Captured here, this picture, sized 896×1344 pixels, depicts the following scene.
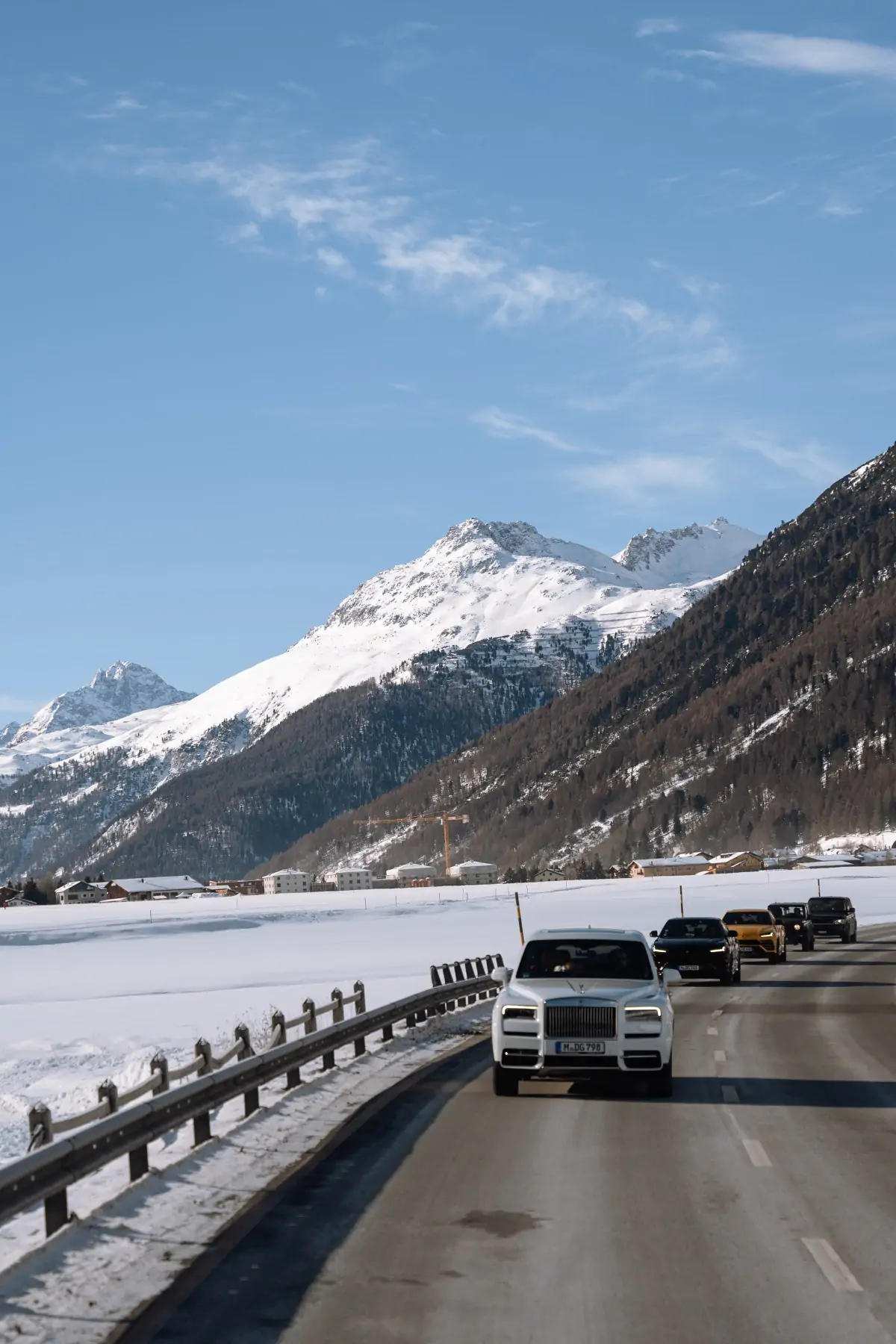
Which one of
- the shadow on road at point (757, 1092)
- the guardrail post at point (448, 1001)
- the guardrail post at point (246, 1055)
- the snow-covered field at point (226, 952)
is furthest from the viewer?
the guardrail post at point (448, 1001)

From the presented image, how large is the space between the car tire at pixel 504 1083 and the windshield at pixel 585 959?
124 cm

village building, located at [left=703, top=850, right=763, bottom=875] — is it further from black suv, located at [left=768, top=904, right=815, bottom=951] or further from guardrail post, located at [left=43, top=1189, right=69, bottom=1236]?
guardrail post, located at [left=43, top=1189, right=69, bottom=1236]

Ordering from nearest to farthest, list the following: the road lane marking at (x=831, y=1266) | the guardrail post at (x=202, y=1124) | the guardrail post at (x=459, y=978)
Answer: the road lane marking at (x=831, y=1266)
the guardrail post at (x=202, y=1124)
the guardrail post at (x=459, y=978)

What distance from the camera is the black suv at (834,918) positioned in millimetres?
56281

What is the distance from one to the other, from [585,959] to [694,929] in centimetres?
2047

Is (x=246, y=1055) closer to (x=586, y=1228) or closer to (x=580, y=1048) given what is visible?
(x=580, y=1048)

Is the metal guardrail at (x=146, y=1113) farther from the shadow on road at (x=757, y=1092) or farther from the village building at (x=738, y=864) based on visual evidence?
the village building at (x=738, y=864)

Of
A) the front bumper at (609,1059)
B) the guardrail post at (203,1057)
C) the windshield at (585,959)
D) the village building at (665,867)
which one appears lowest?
the front bumper at (609,1059)

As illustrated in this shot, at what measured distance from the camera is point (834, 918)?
56.4 meters

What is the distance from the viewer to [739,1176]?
1191 centimetres

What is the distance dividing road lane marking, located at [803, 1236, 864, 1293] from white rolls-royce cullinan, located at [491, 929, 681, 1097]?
22.4 feet

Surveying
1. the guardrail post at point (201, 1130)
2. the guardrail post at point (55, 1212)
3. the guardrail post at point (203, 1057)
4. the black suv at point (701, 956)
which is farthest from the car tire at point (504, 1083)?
the black suv at point (701, 956)

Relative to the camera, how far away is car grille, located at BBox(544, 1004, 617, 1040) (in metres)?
16.6

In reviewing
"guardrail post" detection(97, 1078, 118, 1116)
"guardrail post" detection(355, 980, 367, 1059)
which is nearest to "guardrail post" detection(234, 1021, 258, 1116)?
"guardrail post" detection(97, 1078, 118, 1116)
